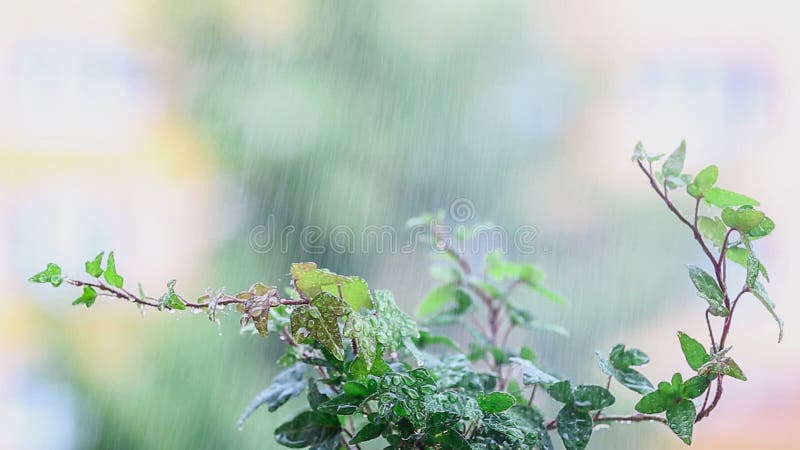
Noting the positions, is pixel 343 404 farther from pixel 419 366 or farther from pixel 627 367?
pixel 627 367

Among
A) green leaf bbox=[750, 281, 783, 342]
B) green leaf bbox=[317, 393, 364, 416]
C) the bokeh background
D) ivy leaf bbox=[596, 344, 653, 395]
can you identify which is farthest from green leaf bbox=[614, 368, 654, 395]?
the bokeh background

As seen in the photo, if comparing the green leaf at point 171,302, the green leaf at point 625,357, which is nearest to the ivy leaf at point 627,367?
the green leaf at point 625,357

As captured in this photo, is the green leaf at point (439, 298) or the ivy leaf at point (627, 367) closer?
the ivy leaf at point (627, 367)

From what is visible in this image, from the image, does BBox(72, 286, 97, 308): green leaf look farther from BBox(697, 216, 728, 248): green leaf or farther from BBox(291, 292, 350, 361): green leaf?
BBox(697, 216, 728, 248): green leaf

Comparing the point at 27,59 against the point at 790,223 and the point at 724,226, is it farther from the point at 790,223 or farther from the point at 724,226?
the point at 790,223

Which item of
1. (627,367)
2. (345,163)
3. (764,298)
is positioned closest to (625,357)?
(627,367)

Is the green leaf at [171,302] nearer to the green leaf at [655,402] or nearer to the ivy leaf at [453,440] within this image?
the ivy leaf at [453,440]
